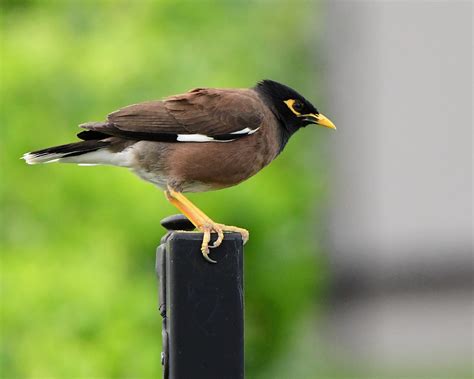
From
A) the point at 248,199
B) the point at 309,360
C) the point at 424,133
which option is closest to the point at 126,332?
the point at 248,199

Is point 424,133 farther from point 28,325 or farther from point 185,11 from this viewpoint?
point 28,325

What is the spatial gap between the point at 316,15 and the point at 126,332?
1322cm

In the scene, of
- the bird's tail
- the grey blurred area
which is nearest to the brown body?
the bird's tail

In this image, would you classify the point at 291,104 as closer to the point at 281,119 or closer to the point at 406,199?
the point at 281,119

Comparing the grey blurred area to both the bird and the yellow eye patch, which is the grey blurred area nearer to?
the yellow eye patch

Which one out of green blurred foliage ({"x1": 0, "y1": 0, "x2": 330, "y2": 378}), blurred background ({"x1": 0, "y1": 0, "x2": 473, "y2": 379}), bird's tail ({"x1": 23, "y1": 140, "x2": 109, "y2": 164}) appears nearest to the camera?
bird's tail ({"x1": 23, "y1": 140, "x2": 109, "y2": 164})

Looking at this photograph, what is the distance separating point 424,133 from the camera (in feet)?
65.0

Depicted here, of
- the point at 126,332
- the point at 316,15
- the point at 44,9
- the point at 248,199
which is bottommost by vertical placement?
the point at 126,332

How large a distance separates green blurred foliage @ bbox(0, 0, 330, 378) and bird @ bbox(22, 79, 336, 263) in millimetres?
3013

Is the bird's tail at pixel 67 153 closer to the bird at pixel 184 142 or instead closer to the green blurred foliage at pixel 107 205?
the bird at pixel 184 142

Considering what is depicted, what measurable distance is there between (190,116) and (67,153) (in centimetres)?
66

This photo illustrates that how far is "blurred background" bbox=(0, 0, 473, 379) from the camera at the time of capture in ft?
A: 29.6

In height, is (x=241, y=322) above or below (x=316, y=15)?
below

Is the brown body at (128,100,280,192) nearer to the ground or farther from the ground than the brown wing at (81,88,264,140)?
nearer to the ground
